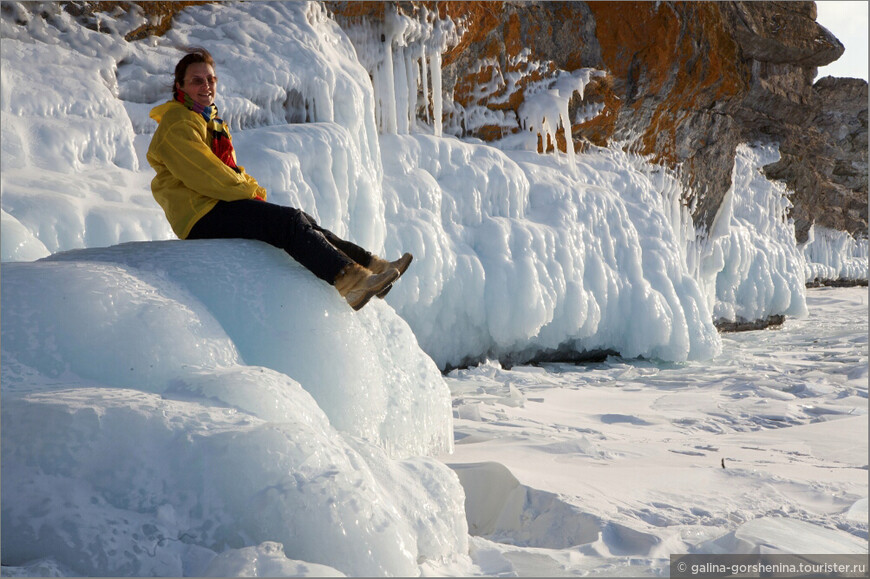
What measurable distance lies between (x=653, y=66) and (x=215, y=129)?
830cm

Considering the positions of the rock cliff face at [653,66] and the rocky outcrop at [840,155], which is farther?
the rocky outcrop at [840,155]

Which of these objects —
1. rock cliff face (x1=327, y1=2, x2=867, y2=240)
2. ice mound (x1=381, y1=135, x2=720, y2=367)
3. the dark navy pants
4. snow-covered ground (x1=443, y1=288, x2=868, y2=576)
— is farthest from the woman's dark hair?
rock cliff face (x1=327, y1=2, x2=867, y2=240)

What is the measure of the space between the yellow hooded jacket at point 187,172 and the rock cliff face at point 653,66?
13.2ft

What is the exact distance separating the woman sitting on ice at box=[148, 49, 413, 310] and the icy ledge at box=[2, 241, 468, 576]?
105 millimetres

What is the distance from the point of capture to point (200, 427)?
1.86 meters

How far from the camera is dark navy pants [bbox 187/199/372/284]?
9.07 ft

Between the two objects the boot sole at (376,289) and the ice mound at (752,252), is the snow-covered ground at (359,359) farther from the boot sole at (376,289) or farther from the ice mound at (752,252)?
the ice mound at (752,252)

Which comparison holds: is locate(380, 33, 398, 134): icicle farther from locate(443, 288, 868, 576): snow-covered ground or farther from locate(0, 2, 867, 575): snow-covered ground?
locate(443, 288, 868, 576): snow-covered ground

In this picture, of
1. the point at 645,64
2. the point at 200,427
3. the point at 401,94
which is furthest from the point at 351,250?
the point at 645,64

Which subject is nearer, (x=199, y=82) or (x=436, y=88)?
(x=199, y=82)

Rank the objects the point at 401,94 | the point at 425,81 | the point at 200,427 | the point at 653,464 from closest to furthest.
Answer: the point at 200,427 < the point at 653,464 < the point at 401,94 < the point at 425,81

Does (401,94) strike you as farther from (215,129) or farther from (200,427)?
(200,427)

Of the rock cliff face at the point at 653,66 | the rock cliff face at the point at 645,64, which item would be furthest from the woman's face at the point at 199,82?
the rock cliff face at the point at 653,66

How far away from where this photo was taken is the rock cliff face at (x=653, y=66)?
8297 millimetres
